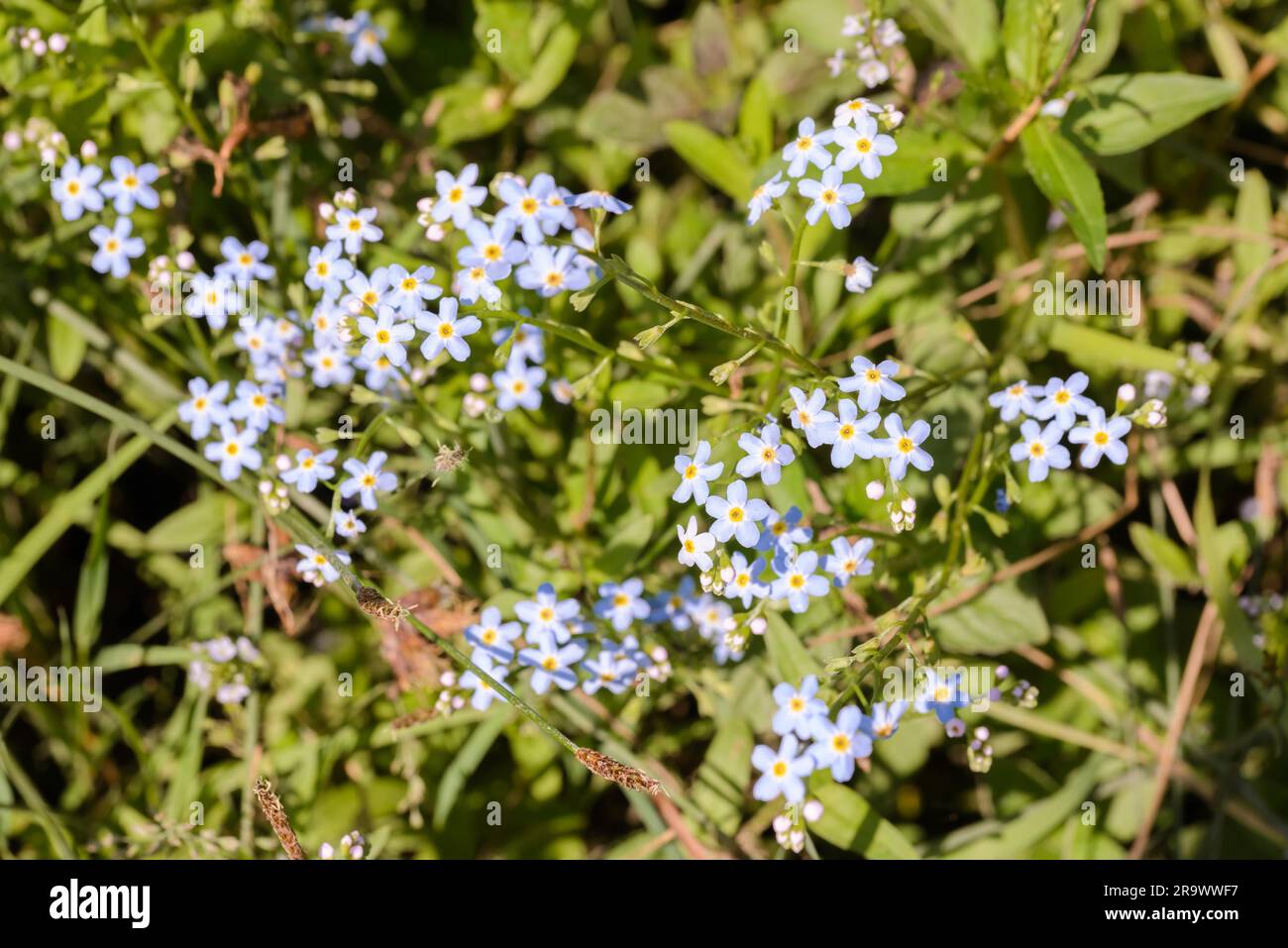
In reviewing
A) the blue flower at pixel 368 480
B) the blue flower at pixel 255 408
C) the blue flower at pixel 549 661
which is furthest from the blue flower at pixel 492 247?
the blue flower at pixel 549 661

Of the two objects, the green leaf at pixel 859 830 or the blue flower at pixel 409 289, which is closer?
the blue flower at pixel 409 289

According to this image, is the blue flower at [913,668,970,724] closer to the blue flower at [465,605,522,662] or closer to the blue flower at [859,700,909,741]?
the blue flower at [859,700,909,741]

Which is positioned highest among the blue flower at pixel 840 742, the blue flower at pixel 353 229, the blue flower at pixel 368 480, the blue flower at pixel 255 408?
the blue flower at pixel 353 229

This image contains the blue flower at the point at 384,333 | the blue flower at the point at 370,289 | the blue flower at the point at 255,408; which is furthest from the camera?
the blue flower at the point at 255,408

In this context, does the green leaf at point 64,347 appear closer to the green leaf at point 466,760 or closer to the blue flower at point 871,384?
the green leaf at point 466,760

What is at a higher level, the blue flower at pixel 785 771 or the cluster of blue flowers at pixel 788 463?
the cluster of blue flowers at pixel 788 463

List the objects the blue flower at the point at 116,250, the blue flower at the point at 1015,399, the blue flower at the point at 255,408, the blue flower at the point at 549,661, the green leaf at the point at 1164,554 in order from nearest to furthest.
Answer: the blue flower at the point at 1015,399 < the blue flower at the point at 549,661 < the blue flower at the point at 255,408 < the blue flower at the point at 116,250 < the green leaf at the point at 1164,554
